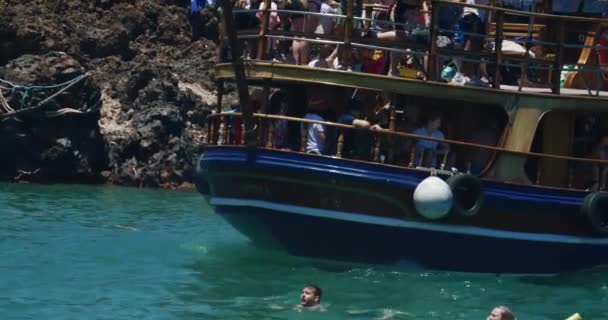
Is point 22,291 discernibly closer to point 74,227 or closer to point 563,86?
point 74,227

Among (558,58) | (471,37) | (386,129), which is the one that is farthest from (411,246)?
(558,58)

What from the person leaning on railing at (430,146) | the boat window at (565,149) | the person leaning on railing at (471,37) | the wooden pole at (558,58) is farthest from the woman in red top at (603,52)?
the person leaning on railing at (430,146)

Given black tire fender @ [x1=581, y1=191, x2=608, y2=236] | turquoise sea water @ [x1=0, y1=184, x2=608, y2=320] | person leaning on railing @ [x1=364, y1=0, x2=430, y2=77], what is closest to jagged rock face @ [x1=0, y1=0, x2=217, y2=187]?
turquoise sea water @ [x1=0, y1=184, x2=608, y2=320]

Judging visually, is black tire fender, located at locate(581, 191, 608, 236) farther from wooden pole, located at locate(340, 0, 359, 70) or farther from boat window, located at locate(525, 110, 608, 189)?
wooden pole, located at locate(340, 0, 359, 70)

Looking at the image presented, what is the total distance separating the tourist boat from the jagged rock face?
30.9ft

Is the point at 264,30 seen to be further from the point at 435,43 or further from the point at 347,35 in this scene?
the point at 435,43

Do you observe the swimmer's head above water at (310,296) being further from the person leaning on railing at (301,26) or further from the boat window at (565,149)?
the boat window at (565,149)

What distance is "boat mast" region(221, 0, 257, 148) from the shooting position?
43.1 feet

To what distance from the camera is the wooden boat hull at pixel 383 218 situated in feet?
44.5

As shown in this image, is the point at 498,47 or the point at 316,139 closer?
the point at 316,139

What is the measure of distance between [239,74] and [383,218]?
207 cm

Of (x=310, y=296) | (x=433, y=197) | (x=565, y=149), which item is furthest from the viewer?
(x=565, y=149)

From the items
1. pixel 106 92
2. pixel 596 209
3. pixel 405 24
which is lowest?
pixel 596 209

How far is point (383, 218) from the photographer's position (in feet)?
44.9
